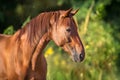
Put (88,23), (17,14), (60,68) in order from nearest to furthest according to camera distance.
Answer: (60,68) < (88,23) < (17,14)

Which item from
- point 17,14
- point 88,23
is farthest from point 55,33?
point 17,14

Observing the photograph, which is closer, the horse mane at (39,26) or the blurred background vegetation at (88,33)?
the horse mane at (39,26)

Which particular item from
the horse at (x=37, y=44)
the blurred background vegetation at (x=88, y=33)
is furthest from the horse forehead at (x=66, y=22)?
the blurred background vegetation at (x=88, y=33)

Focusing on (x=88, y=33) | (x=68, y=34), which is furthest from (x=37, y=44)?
(x=88, y=33)

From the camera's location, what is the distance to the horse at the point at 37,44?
6.71 meters

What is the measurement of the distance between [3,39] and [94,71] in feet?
10.1

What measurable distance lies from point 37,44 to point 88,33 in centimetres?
580

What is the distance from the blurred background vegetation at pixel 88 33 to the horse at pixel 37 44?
2.01 m

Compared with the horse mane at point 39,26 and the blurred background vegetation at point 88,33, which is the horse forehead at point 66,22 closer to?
the horse mane at point 39,26

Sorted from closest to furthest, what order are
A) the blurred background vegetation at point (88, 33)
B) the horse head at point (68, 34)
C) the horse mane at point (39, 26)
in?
the horse head at point (68, 34) → the horse mane at point (39, 26) → the blurred background vegetation at point (88, 33)

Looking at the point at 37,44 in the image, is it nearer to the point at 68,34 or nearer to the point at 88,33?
the point at 68,34

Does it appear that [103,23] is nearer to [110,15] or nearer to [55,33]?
[110,15]

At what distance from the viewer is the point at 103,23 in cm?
1288

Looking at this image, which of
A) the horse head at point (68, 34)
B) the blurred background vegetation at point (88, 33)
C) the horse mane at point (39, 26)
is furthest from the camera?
the blurred background vegetation at point (88, 33)
